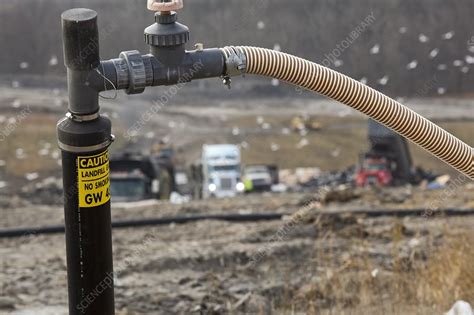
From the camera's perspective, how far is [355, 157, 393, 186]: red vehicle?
85.8ft

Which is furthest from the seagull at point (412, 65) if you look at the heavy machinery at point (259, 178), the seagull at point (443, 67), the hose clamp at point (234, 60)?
the hose clamp at point (234, 60)

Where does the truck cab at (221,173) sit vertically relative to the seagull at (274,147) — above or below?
above

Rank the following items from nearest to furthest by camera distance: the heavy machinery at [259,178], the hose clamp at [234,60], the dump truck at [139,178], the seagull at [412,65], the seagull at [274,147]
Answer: the hose clamp at [234,60] < the dump truck at [139,178] < the heavy machinery at [259,178] < the seagull at [274,147] < the seagull at [412,65]

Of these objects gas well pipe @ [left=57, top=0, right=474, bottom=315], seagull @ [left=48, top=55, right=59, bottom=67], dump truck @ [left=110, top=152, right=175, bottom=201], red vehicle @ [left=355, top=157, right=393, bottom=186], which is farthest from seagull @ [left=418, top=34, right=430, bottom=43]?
gas well pipe @ [left=57, top=0, right=474, bottom=315]

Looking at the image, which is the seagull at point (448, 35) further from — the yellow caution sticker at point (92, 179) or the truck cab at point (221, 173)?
the yellow caution sticker at point (92, 179)

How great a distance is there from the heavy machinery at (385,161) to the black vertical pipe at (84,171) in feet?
71.9

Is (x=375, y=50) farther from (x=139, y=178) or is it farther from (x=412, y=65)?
(x=139, y=178)

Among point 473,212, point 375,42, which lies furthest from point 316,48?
point 473,212

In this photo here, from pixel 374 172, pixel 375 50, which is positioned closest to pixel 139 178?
pixel 374 172

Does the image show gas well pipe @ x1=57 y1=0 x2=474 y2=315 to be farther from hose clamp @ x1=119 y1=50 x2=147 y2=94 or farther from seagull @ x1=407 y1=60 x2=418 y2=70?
seagull @ x1=407 y1=60 x2=418 y2=70

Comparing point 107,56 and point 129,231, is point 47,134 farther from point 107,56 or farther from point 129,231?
point 129,231

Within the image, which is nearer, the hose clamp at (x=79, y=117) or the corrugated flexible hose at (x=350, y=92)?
the hose clamp at (x=79, y=117)

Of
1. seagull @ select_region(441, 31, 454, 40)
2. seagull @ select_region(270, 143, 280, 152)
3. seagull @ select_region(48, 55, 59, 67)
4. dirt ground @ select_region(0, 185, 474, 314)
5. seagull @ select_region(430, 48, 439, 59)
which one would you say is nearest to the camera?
dirt ground @ select_region(0, 185, 474, 314)

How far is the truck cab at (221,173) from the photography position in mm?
26078
